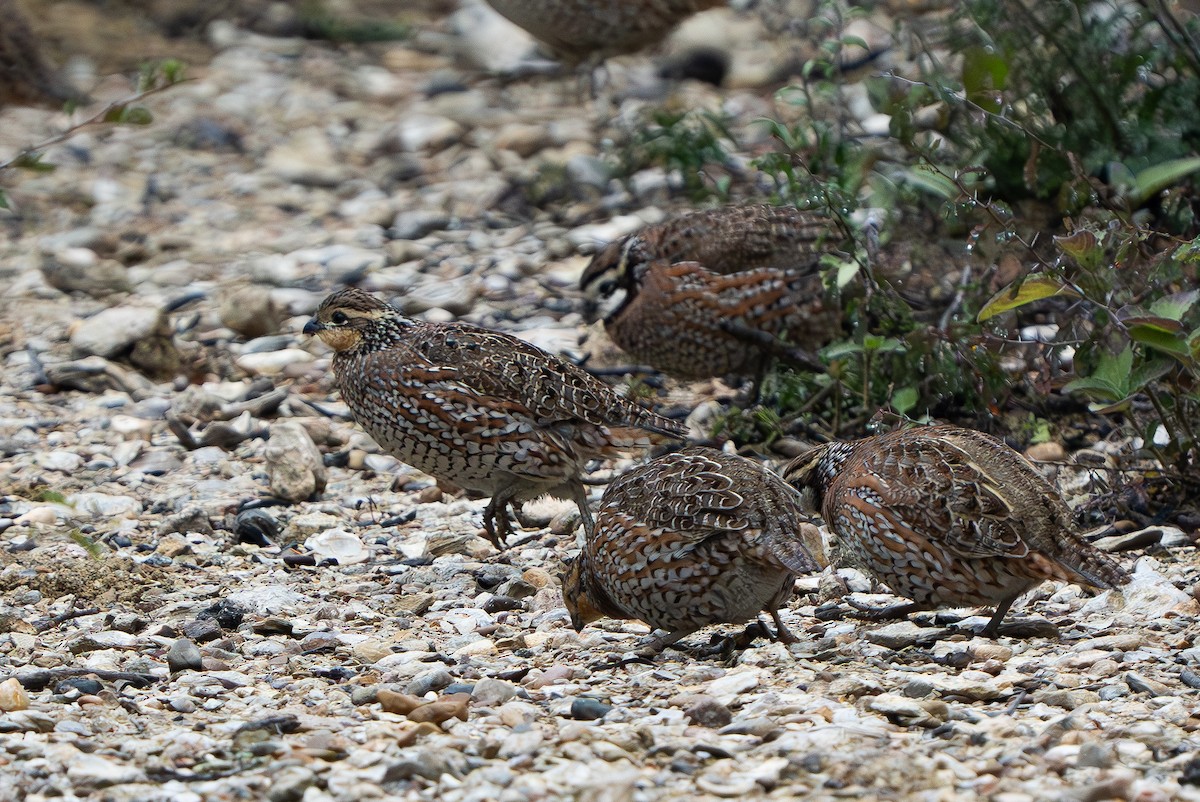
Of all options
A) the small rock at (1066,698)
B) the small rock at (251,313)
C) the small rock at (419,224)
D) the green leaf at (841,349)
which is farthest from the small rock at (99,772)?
the small rock at (419,224)

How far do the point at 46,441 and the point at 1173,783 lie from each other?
6.06m

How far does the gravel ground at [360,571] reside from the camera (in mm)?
4215

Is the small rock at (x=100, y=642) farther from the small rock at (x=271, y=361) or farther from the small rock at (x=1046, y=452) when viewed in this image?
the small rock at (x=1046, y=452)

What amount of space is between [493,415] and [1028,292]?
7.70 feet

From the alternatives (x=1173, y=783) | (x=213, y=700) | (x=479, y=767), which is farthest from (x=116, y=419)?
(x=1173, y=783)

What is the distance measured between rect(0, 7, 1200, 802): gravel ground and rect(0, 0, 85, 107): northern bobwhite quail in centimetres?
76

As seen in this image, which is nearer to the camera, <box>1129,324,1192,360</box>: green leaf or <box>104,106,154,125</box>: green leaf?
<box>1129,324,1192,360</box>: green leaf

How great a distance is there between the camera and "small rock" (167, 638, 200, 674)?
5285 mm

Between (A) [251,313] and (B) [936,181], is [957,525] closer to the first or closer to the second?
(B) [936,181]

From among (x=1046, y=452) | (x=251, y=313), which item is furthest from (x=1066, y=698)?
(x=251, y=313)

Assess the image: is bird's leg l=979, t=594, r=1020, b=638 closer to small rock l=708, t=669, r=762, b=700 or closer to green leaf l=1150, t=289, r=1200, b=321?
small rock l=708, t=669, r=762, b=700

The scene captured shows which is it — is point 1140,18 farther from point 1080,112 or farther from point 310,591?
point 310,591

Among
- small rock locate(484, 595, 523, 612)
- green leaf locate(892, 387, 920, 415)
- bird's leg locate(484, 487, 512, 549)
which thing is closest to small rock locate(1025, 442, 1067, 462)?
green leaf locate(892, 387, 920, 415)

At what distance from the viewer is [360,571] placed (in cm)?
671
